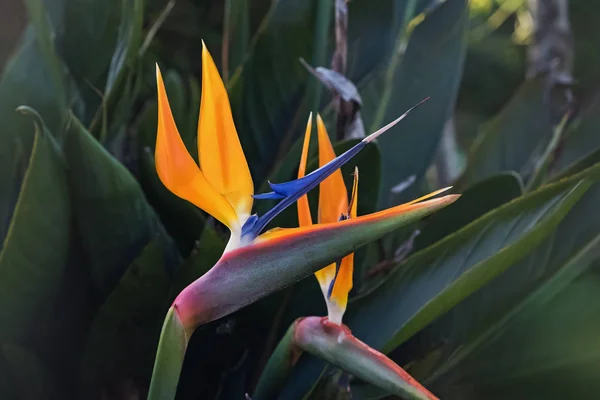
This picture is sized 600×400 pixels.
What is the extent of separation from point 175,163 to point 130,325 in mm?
185

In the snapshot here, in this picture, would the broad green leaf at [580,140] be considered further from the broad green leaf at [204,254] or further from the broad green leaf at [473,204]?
the broad green leaf at [204,254]

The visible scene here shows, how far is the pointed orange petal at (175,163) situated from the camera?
22cm

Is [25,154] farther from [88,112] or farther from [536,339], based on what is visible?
[536,339]

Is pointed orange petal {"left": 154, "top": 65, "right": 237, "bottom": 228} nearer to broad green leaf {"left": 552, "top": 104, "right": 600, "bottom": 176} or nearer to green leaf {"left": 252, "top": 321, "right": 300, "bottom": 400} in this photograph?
green leaf {"left": 252, "top": 321, "right": 300, "bottom": 400}

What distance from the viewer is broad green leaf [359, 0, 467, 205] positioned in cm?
56

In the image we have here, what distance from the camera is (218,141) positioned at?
0.78ft

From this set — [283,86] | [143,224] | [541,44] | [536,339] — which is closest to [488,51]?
[541,44]

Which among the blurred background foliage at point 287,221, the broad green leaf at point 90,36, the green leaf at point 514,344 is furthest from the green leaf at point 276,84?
the green leaf at point 514,344

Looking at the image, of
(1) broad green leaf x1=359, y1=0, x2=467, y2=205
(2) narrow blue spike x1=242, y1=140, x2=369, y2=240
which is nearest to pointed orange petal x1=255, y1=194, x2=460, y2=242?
(2) narrow blue spike x1=242, y1=140, x2=369, y2=240

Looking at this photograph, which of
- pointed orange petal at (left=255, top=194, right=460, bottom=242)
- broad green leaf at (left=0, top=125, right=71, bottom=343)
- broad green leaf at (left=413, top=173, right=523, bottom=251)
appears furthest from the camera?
broad green leaf at (left=413, top=173, right=523, bottom=251)

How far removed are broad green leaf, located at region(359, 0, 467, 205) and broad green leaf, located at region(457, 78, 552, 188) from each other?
0.06 metres

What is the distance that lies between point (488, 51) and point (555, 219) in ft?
2.58

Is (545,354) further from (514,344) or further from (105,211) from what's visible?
(105,211)

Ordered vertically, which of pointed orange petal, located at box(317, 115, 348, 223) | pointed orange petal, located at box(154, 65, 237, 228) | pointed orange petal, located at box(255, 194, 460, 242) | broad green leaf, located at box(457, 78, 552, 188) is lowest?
broad green leaf, located at box(457, 78, 552, 188)
